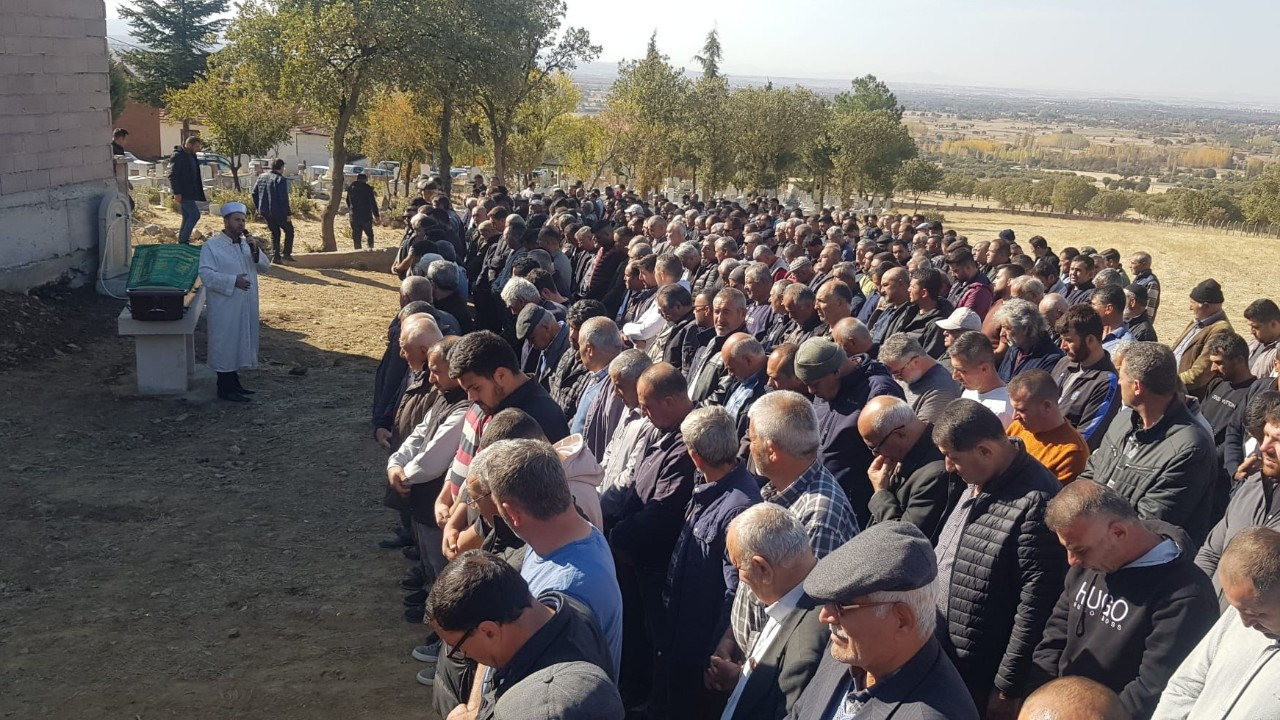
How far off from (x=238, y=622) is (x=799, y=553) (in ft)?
13.0

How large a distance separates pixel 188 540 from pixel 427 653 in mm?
2434

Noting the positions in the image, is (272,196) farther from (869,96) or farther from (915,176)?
(869,96)

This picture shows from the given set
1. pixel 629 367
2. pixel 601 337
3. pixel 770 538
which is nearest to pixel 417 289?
pixel 601 337

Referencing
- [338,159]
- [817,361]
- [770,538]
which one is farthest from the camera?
[338,159]

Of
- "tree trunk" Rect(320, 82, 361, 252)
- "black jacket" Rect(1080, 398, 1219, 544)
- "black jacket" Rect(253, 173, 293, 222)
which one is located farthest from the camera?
"tree trunk" Rect(320, 82, 361, 252)

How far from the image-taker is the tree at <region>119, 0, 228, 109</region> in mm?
48938

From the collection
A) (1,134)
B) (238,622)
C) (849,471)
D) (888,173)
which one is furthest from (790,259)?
(888,173)

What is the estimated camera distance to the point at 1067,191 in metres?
59.8

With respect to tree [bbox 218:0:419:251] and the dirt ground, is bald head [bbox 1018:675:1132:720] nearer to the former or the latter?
the dirt ground

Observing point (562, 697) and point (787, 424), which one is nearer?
point (562, 697)

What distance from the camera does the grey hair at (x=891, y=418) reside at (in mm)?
4156

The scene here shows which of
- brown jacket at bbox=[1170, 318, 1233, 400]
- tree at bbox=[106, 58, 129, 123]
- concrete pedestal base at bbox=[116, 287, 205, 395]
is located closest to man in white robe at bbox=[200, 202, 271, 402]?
concrete pedestal base at bbox=[116, 287, 205, 395]

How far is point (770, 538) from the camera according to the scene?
3.04m

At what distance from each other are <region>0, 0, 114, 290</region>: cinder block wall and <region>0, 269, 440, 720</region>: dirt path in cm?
205
